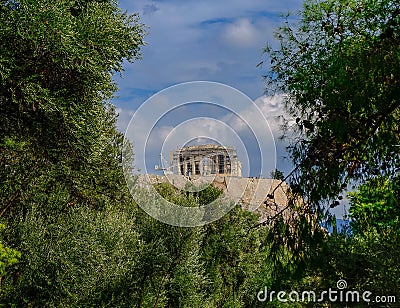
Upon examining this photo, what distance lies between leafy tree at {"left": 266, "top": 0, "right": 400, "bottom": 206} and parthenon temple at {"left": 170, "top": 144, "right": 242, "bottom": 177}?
13338 mm

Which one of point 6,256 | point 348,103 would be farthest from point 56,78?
point 348,103

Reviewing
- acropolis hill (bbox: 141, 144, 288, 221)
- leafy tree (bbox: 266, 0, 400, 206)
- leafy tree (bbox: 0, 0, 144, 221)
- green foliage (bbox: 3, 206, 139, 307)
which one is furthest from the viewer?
acropolis hill (bbox: 141, 144, 288, 221)

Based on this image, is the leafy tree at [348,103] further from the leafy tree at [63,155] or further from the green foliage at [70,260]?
the green foliage at [70,260]

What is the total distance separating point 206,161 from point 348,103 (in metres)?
19.3

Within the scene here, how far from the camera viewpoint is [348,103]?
600cm

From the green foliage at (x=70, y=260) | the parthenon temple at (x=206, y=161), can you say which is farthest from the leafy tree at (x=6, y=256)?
the parthenon temple at (x=206, y=161)

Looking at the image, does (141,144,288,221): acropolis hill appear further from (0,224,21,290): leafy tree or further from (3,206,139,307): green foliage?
(0,224,21,290): leafy tree

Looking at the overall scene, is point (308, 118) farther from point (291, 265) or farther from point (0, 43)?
point (0, 43)

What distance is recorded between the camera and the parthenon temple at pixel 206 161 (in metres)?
21.4

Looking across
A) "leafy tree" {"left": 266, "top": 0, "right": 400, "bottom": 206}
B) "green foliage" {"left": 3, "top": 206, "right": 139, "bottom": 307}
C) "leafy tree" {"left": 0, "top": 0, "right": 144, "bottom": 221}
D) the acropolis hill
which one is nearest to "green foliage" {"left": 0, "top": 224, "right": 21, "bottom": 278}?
"leafy tree" {"left": 0, "top": 0, "right": 144, "bottom": 221}

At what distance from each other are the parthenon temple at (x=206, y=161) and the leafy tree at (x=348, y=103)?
1334 centimetres

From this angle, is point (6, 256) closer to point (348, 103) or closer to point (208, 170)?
point (348, 103)

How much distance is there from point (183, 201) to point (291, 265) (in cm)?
1629

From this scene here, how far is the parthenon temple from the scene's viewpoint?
21.4 meters
